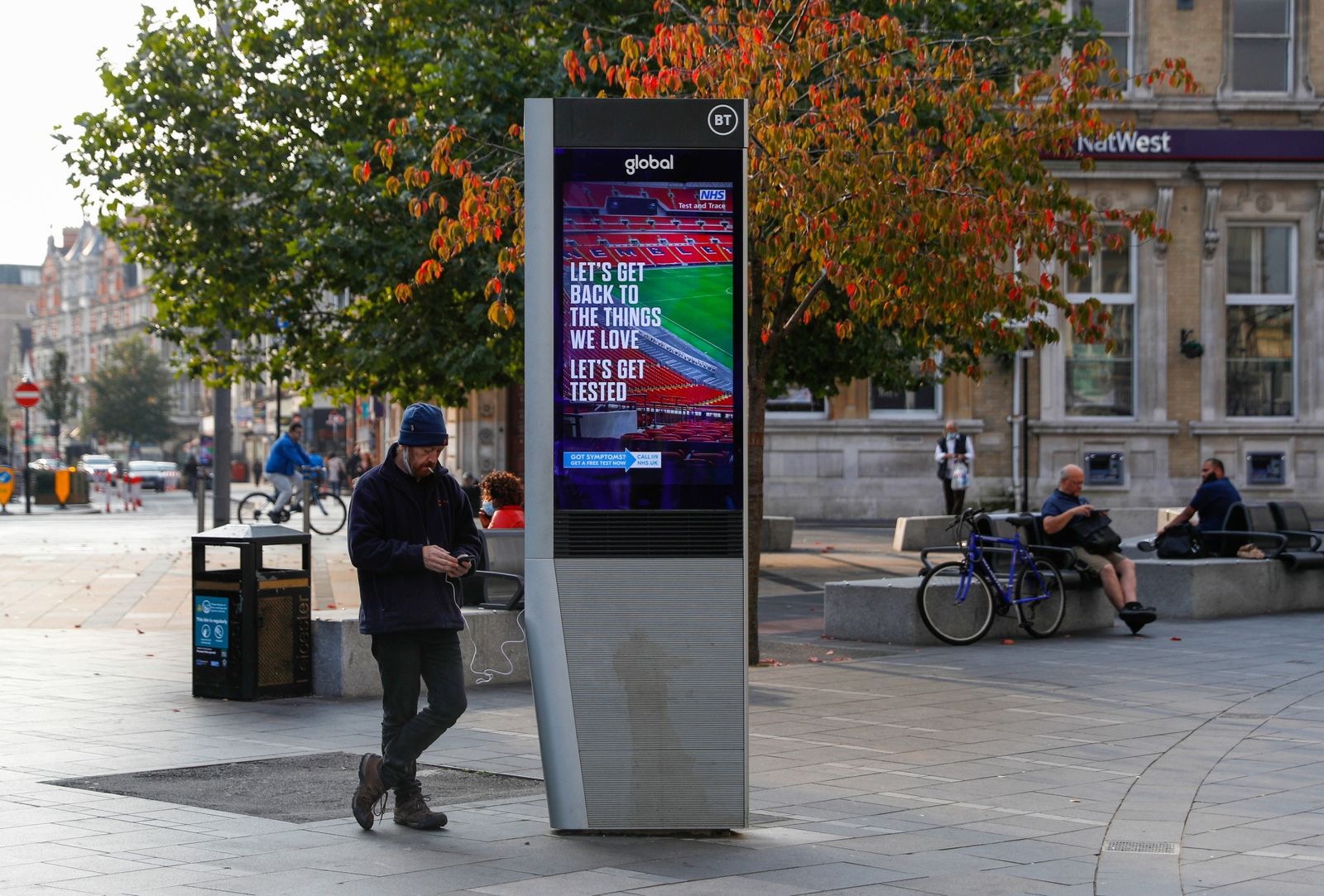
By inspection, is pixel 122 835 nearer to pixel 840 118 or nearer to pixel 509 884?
pixel 509 884

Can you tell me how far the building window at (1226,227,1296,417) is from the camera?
33.6 meters

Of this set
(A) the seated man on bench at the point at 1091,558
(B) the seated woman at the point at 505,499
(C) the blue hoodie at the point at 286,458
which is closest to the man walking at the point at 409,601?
(B) the seated woman at the point at 505,499

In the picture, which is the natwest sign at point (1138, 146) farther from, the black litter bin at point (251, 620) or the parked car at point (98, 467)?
the parked car at point (98, 467)

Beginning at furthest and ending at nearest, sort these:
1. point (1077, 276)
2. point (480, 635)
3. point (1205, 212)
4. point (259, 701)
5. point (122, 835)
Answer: point (1205, 212) → point (1077, 276) → point (480, 635) → point (259, 701) → point (122, 835)

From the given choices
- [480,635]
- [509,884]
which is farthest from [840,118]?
[509,884]

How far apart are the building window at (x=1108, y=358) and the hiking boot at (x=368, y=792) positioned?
27.7 meters

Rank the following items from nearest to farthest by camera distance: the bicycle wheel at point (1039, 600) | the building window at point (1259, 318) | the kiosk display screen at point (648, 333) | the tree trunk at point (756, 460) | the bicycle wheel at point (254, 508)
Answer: the kiosk display screen at point (648, 333)
the tree trunk at point (756, 460)
the bicycle wheel at point (1039, 600)
the bicycle wheel at point (254, 508)
the building window at point (1259, 318)

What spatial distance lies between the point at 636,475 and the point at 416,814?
5.22 feet

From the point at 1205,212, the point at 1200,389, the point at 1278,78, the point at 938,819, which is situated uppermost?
the point at 1278,78

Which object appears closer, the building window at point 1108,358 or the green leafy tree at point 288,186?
the green leafy tree at point 288,186

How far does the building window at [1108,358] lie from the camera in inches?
1313

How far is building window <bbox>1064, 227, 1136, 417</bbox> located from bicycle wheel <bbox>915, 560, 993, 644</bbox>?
2002 centimetres

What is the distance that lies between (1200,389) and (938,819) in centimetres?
2761

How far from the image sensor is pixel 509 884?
6.10m
